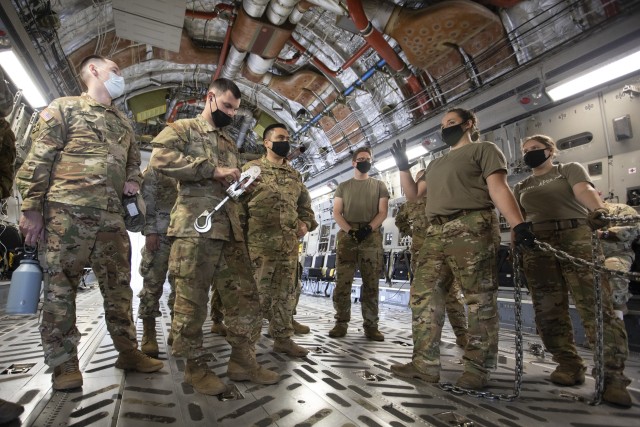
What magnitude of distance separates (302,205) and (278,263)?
811 mm

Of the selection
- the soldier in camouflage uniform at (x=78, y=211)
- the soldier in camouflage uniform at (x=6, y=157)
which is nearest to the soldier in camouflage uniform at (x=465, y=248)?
the soldier in camouflage uniform at (x=78, y=211)

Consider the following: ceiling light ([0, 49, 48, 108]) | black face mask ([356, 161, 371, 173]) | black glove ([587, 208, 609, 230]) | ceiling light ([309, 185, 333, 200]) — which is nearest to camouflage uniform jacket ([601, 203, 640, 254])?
black glove ([587, 208, 609, 230])

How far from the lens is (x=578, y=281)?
7.95ft

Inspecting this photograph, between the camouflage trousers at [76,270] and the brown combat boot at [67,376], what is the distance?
44mm

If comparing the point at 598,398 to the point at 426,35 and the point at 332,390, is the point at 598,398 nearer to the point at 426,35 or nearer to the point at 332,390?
the point at 332,390

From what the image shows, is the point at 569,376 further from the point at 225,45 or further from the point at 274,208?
the point at 225,45

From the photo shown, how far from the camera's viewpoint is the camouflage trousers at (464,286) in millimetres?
2131

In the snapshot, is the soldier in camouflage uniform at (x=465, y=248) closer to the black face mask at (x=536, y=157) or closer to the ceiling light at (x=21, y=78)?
the black face mask at (x=536, y=157)

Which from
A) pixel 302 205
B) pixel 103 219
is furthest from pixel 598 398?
pixel 103 219

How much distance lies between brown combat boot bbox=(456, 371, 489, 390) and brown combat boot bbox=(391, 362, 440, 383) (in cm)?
16

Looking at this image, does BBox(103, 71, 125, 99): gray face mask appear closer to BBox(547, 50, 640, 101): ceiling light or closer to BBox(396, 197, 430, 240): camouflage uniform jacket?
BBox(396, 197, 430, 240): camouflage uniform jacket

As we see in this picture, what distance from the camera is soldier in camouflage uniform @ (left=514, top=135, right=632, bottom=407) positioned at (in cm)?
229

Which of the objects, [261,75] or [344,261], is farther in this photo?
[261,75]

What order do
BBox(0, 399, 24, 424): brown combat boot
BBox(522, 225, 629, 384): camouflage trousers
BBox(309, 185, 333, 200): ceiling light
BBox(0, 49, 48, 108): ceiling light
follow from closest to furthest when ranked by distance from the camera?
1. BBox(0, 399, 24, 424): brown combat boot
2. BBox(522, 225, 629, 384): camouflage trousers
3. BBox(0, 49, 48, 108): ceiling light
4. BBox(309, 185, 333, 200): ceiling light
